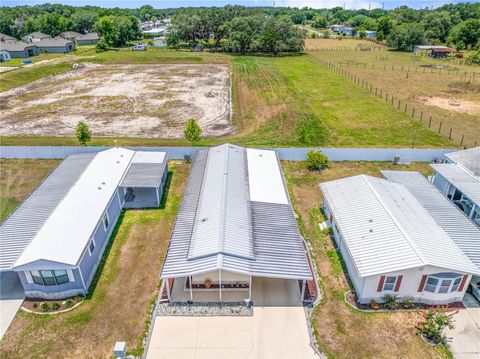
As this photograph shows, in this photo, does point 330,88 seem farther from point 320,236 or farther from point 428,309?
point 428,309

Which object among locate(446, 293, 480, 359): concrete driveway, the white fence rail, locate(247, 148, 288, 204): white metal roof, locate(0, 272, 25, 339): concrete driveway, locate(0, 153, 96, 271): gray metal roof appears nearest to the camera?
locate(446, 293, 480, 359): concrete driveway

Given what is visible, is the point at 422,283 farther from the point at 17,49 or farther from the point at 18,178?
the point at 17,49

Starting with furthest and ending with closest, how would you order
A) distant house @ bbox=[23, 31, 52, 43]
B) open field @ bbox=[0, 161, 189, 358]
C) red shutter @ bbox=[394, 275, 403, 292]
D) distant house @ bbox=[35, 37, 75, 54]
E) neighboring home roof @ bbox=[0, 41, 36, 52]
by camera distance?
distant house @ bbox=[23, 31, 52, 43]
distant house @ bbox=[35, 37, 75, 54]
neighboring home roof @ bbox=[0, 41, 36, 52]
red shutter @ bbox=[394, 275, 403, 292]
open field @ bbox=[0, 161, 189, 358]

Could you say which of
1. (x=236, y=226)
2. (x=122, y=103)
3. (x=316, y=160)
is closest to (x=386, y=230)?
(x=236, y=226)

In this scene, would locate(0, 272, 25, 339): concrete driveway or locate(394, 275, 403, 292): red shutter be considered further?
locate(394, 275, 403, 292): red shutter

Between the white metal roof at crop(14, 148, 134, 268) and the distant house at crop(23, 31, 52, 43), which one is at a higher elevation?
the distant house at crop(23, 31, 52, 43)

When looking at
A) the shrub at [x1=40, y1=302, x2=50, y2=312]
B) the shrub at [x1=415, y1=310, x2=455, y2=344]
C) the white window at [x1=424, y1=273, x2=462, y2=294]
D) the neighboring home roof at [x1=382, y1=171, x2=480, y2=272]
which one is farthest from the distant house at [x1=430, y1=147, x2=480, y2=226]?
the shrub at [x1=40, y1=302, x2=50, y2=312]

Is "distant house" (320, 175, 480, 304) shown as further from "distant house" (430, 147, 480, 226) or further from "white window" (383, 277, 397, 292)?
"distant house" (430, 147, 480, 226)
